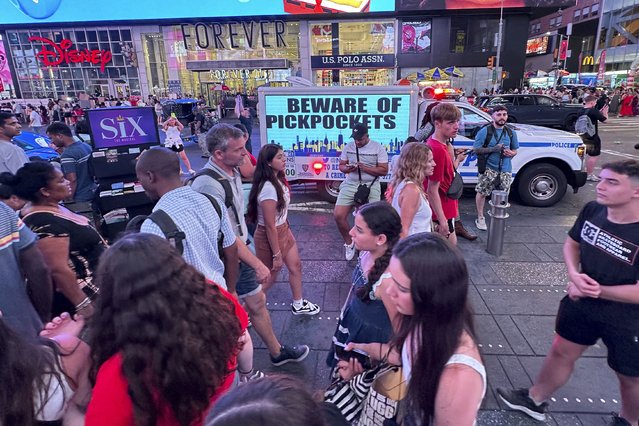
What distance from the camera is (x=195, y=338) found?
139 centimetres

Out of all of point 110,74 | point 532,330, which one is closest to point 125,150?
point 532,330

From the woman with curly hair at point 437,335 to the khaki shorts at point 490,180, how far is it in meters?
5.01

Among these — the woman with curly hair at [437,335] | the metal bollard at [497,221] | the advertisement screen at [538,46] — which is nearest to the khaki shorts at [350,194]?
the metal bollard at [497,221]

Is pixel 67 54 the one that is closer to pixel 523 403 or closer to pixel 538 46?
pixel 523 403

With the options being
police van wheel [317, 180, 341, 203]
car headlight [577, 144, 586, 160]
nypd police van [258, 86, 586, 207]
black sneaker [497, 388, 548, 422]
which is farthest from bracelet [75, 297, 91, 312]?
car headlight [577, 144, 586, 160]

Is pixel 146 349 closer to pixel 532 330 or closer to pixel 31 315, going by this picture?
pixel 31 315

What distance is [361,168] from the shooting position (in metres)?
5.19

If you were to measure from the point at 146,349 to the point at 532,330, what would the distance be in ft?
11.9

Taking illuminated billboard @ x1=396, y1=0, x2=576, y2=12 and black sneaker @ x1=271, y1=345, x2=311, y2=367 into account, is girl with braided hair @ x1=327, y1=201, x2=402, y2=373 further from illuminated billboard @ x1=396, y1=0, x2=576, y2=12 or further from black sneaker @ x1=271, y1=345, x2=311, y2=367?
illuminated billboard @ x1=396, y1=0, x2=576, y2=12

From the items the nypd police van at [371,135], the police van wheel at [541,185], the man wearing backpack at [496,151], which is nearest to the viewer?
the man wearing backpack at [496,151]

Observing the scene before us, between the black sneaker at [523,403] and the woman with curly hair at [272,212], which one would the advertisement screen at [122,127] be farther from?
the black sneaker at [523,403]

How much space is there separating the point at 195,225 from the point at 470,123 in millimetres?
7019

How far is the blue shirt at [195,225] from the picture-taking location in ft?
7.75

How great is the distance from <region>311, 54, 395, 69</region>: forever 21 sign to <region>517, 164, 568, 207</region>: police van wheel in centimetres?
2465
